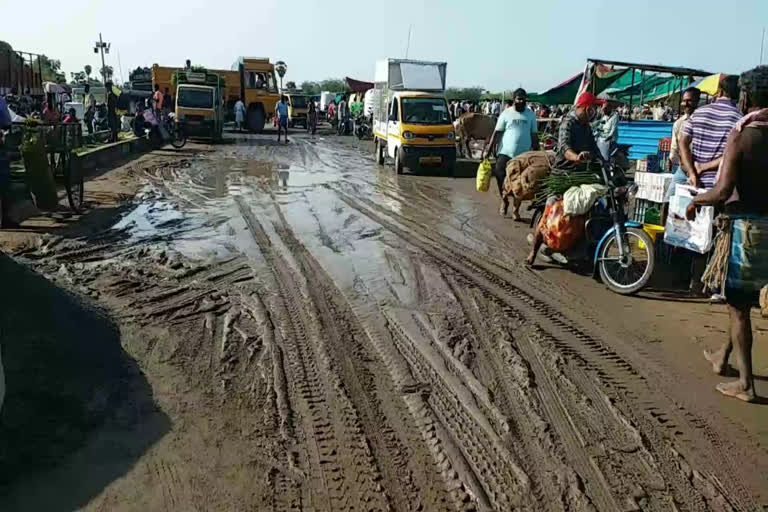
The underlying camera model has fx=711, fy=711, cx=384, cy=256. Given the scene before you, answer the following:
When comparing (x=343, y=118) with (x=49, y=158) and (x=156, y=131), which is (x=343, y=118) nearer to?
(x=156, y=131)

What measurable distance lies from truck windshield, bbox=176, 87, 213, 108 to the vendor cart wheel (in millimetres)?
17008

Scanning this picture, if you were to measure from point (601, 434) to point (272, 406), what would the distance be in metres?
1.94

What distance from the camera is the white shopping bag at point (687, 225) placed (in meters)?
6.09

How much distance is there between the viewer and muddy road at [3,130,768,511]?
136 inches

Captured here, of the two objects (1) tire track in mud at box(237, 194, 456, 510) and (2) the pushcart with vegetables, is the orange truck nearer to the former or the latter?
(2) the pushcart with vegetables

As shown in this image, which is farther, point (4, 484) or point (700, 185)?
point (700, 185)

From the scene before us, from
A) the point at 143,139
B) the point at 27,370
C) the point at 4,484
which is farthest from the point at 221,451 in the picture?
the point at 143,139

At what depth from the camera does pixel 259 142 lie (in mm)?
29438

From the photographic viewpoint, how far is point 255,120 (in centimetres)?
3672

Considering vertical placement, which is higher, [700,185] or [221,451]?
[700,185]

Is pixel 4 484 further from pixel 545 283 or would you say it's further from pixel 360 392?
pixel 545 283

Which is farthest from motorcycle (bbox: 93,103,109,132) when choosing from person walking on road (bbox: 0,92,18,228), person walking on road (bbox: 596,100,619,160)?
person walking on road (bbox: 596,100,619,160)

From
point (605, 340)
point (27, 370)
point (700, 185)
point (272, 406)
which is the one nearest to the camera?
point (272, 406)

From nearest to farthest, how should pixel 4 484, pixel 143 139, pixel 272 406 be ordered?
pixel 4 484 < pixel 272 406 < pixel 143 139
